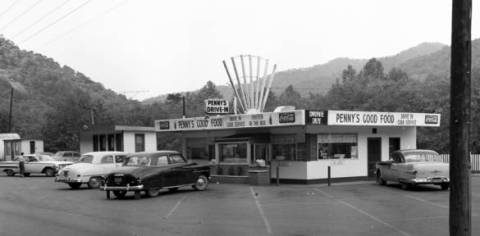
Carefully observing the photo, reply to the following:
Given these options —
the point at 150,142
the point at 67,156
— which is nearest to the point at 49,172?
the point at 67,156

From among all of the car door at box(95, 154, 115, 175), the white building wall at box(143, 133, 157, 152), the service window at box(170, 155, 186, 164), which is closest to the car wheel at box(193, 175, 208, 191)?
the service window at box(170, 155, 186, 164)

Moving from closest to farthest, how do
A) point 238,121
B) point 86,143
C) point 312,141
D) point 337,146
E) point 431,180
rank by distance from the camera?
point 431,180, point 312,141, point 337,146, point 238,121, point 86,143

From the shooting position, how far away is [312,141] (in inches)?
1018

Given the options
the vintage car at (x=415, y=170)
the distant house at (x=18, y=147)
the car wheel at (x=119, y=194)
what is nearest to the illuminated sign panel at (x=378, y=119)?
the vintage car at (x=415, y=170)

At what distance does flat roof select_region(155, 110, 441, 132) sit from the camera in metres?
23.9

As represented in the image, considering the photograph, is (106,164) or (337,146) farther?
(337,146)

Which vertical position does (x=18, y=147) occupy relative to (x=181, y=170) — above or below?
below

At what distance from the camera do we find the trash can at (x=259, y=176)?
25.6 metres

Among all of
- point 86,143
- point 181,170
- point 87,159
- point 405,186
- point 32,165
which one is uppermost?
point 86,143

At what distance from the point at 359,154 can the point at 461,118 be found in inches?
808

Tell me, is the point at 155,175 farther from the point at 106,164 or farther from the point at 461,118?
the point at 461,118

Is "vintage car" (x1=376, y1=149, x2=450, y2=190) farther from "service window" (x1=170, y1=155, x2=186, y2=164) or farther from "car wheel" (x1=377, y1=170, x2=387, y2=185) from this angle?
"service window" (x1=170, y1=155, x2=186, y2=164)

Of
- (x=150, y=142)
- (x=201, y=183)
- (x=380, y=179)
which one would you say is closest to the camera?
(x=201, y=183)

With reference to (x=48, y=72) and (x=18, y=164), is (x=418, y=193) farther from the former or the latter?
(x=48, y=72)
